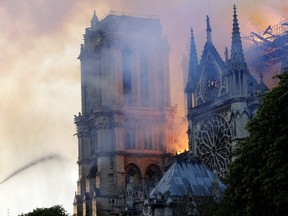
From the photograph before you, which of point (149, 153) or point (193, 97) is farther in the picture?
point (149, 153)

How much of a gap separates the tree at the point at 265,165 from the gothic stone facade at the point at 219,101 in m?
27.0

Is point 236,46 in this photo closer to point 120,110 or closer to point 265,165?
point 265,165

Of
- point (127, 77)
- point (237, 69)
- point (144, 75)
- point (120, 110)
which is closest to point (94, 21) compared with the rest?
point (127, 77)

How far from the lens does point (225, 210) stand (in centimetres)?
6156

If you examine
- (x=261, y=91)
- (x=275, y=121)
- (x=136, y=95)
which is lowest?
(x=275, y=121)

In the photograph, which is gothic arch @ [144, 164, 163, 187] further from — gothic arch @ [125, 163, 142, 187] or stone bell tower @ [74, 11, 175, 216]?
gothic arch @ [125, 163, 142, 187]

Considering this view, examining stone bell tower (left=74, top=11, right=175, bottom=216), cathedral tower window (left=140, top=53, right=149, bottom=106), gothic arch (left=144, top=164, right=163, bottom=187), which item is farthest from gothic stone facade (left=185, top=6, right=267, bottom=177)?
cathedral tower window (left=140, top=53, right=149, bottom=106)

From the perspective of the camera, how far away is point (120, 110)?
391 ft

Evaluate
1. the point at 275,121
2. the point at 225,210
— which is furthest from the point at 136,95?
the point at 275,121

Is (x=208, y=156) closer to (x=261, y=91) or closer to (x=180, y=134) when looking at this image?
(x=261, y=91)

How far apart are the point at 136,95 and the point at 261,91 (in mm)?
41681

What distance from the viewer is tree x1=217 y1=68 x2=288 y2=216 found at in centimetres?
5172

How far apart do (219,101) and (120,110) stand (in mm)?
31307

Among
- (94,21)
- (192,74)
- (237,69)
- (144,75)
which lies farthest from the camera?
(94,21)
